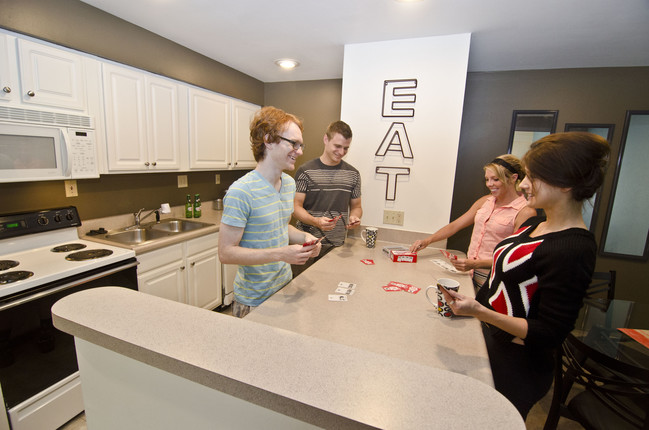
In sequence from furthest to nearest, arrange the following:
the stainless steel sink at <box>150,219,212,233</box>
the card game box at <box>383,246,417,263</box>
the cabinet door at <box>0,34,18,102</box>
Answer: the stainless steel sink at <box>150,219,212,233</box>, the card game box at <box>383,246,417,263</box>, the cabinet door at <box>0,34,18,102</box>

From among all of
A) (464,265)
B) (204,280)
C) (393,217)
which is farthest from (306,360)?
(204,280)

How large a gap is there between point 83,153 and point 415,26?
2.41m

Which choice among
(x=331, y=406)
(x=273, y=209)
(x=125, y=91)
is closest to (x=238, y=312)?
(x=273, y=209)

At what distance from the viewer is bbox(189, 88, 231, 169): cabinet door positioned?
2.82 m

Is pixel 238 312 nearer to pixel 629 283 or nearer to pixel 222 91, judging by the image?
pixel 222 91

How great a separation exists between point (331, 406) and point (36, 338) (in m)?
1.85

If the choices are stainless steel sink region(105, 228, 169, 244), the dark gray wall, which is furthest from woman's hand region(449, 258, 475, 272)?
stainless steel sink region(105, 228, 169, 244)

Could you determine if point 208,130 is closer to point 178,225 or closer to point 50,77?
point 178,225

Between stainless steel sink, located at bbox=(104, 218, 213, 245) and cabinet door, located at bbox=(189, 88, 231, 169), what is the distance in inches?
22.2

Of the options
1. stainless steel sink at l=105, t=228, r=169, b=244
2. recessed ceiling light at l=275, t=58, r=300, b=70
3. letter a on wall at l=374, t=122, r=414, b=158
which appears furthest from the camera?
recessed ceiling light at l=275, t=58, r=300, b=70

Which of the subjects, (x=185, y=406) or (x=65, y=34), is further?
(x=65, y=34)

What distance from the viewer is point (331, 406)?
504 mm

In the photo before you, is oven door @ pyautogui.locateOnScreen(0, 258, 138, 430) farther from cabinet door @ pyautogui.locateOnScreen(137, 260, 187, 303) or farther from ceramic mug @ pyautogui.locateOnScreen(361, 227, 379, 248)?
ceramic mug @ pyautogui.locateOnScreen(361, 227, 379, 248)

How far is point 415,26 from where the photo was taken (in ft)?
6.76
